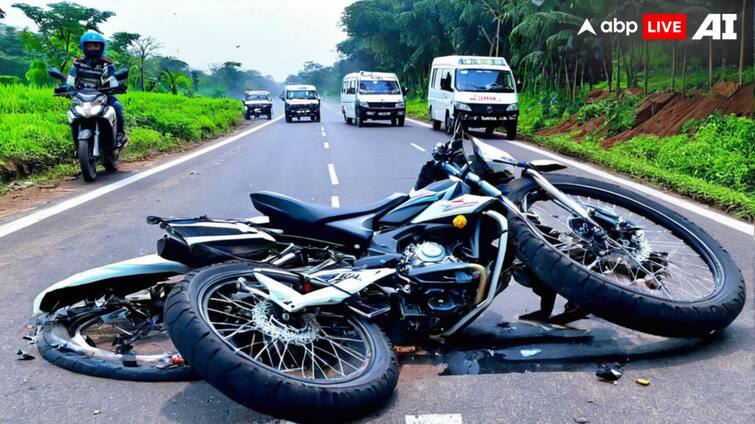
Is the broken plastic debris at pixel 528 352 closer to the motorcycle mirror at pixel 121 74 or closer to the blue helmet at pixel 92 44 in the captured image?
the motorcycle mirror at pixel 121 74

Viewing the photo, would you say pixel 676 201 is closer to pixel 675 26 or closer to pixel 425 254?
pixel 425 254

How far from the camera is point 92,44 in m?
9.88

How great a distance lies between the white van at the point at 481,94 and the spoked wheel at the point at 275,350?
15.6m

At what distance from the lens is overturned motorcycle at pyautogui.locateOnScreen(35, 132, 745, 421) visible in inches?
108

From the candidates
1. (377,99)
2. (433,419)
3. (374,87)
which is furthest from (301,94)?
(433,419)

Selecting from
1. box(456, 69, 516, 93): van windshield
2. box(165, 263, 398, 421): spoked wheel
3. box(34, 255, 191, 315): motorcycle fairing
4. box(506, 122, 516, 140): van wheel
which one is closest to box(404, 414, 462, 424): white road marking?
box(165, 263, 398, 421): spoked wheel

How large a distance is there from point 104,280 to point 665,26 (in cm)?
1953

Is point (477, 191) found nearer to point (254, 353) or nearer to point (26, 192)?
point (254, 353)

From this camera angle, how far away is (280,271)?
313 cm

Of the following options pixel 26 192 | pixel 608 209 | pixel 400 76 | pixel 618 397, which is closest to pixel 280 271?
pixel 618 397

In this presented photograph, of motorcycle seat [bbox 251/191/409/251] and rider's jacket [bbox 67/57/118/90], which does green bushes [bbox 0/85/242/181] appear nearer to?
rider's jacket [bbox 67/57/118/90]

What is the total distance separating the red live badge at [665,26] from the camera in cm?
1877

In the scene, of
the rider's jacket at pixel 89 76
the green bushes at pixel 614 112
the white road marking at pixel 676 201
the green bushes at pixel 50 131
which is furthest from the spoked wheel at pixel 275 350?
the green bushes at pixel 614 112

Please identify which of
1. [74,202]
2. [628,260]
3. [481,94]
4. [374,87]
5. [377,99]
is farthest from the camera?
[374,87]
